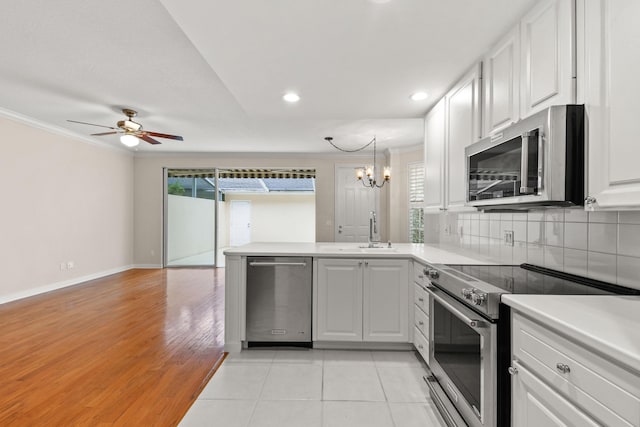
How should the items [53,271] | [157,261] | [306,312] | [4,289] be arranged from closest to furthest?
[306,312] → [4,289] → [53,271] → [157,261]

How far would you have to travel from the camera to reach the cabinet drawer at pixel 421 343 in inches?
94.4

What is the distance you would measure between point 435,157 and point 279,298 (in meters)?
1.88

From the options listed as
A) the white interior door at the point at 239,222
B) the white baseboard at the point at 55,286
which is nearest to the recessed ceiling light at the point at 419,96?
the white baseboard at the point at 55,286

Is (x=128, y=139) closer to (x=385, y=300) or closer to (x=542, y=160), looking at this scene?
(x=385, y=300)

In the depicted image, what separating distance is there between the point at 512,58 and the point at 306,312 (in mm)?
2335

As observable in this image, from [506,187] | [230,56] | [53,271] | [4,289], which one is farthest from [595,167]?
[53,271]

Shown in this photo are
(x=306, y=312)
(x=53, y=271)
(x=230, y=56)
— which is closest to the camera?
(x=230, y=56)

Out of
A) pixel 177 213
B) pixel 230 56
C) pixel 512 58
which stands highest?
pixel 230 56

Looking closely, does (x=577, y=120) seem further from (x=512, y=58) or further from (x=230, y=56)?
(x=230, y=56)

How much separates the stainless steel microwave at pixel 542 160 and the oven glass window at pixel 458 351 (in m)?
0.69

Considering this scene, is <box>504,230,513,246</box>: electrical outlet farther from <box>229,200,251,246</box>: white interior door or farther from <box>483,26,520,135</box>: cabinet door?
<box>229,200,251,246</box>: white interior door

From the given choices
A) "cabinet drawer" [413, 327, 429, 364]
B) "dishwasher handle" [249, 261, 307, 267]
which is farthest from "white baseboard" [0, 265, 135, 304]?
"cabinet drawer" [413, 327, 429, 364]

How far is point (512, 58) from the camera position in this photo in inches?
72.4

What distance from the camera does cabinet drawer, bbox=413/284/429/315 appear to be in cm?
245
